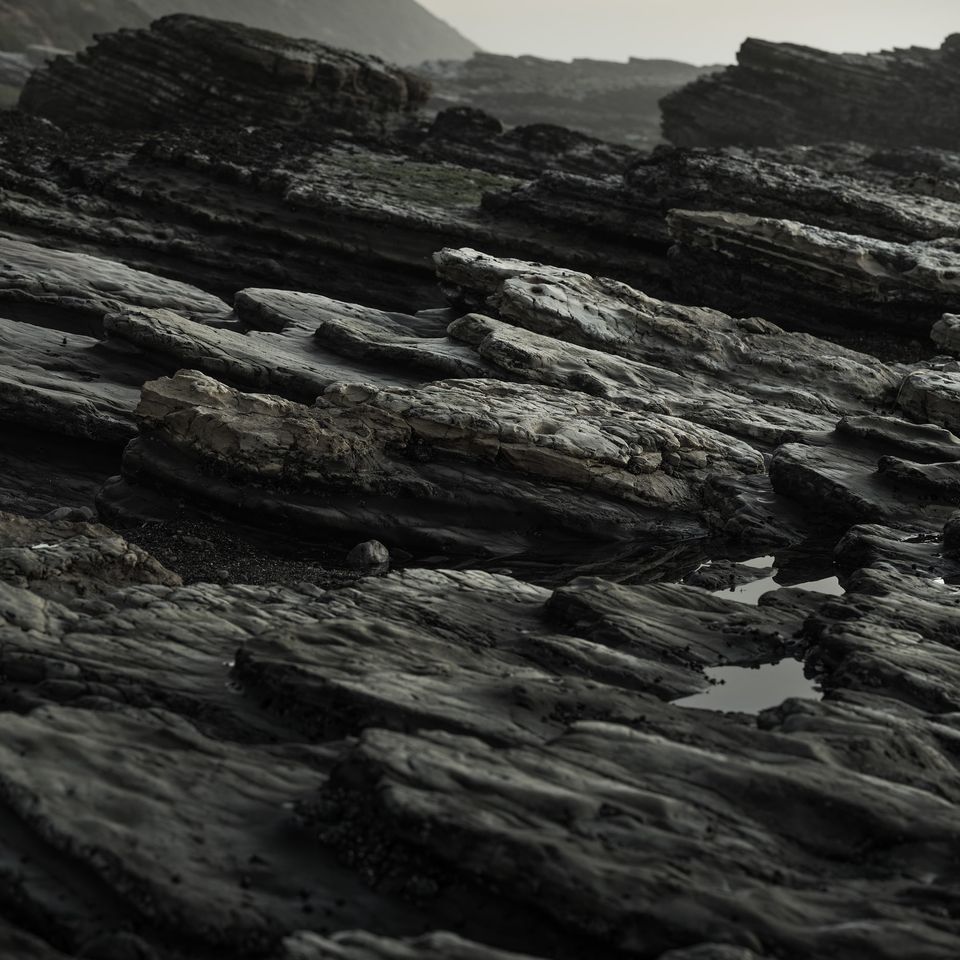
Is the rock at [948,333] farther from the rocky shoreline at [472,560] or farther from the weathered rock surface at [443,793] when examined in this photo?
the weathered rock surface at [443,793]

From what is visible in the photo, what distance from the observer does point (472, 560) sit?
85.3ft

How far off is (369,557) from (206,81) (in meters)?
52.6

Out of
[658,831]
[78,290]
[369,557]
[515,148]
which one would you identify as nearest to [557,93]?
[515,148]

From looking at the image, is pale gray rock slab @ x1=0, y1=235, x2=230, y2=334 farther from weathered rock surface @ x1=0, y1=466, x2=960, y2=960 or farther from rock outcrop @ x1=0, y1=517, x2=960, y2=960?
rock outcrop @ x1=0, y1=517, x2=960, y2=960

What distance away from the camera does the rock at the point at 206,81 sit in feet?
218

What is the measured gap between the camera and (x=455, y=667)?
1666 centimetres

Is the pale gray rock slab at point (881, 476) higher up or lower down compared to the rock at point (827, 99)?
lower down

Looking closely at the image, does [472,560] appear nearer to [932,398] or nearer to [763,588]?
[763,588]

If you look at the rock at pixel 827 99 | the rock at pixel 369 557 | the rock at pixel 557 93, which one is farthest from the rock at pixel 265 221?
the rock at pixel 557 93

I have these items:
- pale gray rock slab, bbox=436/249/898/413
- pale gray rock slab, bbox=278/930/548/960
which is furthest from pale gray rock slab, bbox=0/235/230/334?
pale gray rock slab, bbox=278/930/548/960

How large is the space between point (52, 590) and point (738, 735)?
40.7 ft

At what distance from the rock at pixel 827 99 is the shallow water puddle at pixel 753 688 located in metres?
81.1

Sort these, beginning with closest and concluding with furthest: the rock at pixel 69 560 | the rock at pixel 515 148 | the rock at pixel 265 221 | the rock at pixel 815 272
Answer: the rock at pixel 69 560 < the rock at pixel 815 272 < the rock at pixel 265 221 < the rock at pixel 515 148

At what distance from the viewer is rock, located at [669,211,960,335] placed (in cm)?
4003
